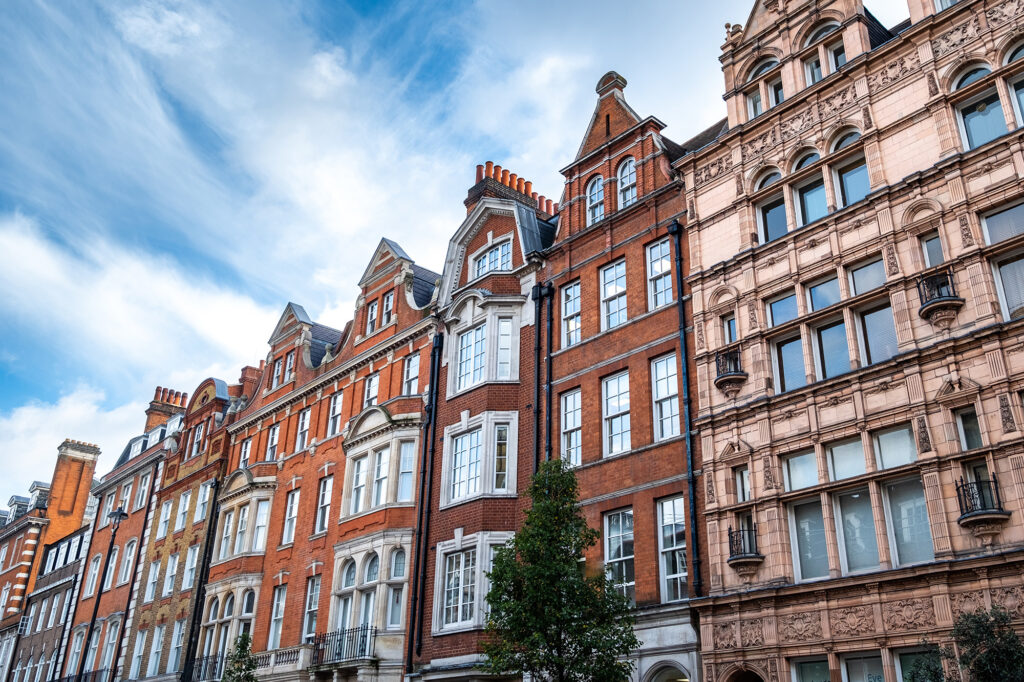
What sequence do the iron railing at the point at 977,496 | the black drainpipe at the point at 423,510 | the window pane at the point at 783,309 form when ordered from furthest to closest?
the black drainpipe at the point at 423,510
the window pane at the point at 783,309
the iron railing at the point at 977,496

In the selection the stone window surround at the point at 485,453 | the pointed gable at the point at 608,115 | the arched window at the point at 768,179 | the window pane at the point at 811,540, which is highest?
the pointed gable at the point at 608,115

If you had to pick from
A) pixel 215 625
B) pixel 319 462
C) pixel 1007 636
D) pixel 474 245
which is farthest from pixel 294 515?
pixel 1007 636

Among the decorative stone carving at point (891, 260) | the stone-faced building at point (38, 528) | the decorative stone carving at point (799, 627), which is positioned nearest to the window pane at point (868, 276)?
the decorative stone carving at point (891, 260)

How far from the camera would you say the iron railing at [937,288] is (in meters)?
16.7

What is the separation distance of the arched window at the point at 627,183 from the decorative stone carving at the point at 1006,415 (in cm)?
1175

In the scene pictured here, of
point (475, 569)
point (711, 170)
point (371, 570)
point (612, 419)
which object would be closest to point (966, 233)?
point (711, 170)

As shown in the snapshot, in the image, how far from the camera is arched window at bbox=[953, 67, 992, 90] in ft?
59.1

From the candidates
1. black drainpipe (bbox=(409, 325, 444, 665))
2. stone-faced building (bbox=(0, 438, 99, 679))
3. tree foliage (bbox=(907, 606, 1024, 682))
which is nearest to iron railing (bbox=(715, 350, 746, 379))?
tree foliage (bbox=(907, 606, 1024, 682))

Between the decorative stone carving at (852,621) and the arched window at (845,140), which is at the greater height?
the arched window at (845,140)

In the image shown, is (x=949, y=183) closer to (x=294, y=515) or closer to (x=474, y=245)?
(x=474, y=245)

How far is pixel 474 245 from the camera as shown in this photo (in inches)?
1195

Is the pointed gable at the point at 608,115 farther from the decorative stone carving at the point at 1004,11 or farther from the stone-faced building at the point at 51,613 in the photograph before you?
the stone-faced building at the point at 51,613

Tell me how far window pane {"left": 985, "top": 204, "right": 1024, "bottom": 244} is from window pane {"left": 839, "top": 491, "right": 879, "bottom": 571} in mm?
5220

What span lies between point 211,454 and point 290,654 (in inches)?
586
